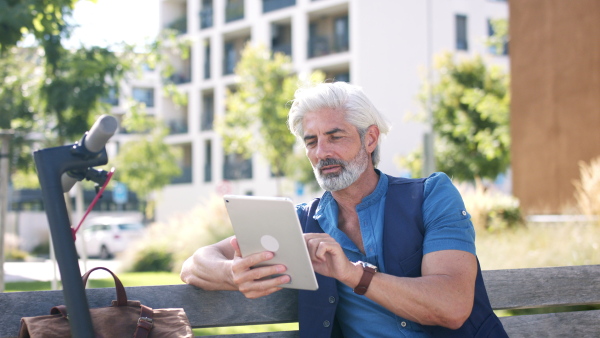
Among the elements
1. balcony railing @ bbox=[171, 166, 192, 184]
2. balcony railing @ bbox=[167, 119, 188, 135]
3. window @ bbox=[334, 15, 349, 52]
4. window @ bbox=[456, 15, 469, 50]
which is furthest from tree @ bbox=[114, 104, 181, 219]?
window @ bbox=[456, 15, 469, 50]

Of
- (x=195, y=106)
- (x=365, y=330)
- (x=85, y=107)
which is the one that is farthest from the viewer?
(x=195, y=106)

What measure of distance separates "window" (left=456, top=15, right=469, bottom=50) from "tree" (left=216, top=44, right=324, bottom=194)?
10.7 meters

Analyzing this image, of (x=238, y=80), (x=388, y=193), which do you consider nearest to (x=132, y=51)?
(x=388, y=193)

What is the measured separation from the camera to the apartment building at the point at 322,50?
32844 mm

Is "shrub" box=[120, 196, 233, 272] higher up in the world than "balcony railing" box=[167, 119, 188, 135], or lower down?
lower down

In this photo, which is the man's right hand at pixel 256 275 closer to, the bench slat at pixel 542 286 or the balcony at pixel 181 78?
the bench slat at pixel 542 286

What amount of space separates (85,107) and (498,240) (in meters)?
6.31

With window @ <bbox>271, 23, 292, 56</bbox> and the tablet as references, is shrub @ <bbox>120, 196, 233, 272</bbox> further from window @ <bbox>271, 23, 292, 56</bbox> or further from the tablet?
window @ <bbox>271, 23, 292, 56</bbox>

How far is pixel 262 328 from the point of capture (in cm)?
Result: 672

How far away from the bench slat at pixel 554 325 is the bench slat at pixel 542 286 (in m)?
0.07

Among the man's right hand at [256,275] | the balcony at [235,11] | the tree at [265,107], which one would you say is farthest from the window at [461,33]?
the man's right hand at [256,275]

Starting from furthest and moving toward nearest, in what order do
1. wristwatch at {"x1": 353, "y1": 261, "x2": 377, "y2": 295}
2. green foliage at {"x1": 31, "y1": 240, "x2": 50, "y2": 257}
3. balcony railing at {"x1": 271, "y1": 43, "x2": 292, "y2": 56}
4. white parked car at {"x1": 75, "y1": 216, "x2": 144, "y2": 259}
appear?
balcony railing at {"x1": 271, "y1": 43, "x2": 292, "y2": 56} → green foliage at {"x1": 31, "y1": 240, "x2": 50, "y2": 257} → white parked car at {"x1": 75, "y1": 216, "x2": 144, "y2": 259} → wristwatch at {"x1": 353, "y1": 261, "x2": 377, "y2": 295}

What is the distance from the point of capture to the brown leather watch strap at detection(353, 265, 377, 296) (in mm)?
2326

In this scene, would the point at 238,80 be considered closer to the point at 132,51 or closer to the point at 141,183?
the point at 141,183
